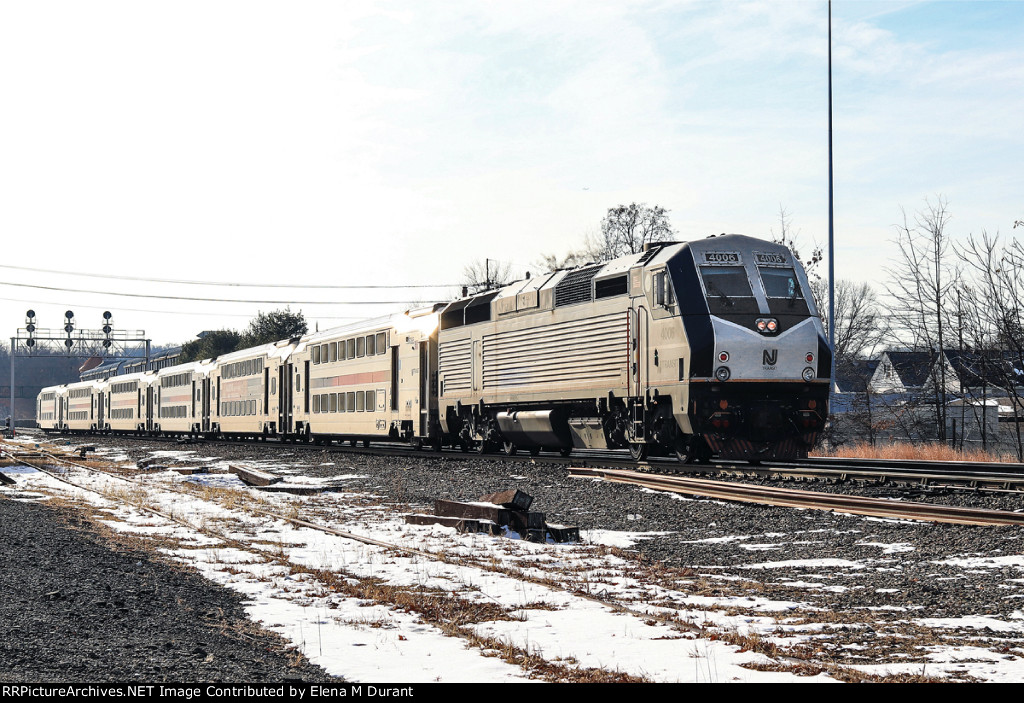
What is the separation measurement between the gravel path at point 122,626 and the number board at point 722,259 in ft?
35.5

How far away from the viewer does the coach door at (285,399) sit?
125 feet

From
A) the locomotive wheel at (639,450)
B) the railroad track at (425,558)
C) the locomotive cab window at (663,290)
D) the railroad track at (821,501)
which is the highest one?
the locomotive cab window at (663,290)

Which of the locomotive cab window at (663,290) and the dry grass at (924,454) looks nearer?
the locomotive cab window at (663,290)

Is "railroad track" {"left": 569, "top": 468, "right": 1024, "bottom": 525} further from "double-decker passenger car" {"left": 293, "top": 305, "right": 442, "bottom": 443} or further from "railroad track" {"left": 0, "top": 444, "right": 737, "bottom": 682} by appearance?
"double-decker passenger car" {"left": 293, "top": 305, "right": 442, "bottom": 443}

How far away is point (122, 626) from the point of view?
671cm

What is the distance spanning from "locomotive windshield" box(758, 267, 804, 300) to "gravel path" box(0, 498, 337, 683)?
11.5m

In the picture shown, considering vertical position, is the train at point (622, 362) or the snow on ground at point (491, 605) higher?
the train at point (622, 362)

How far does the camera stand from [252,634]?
21.7ft

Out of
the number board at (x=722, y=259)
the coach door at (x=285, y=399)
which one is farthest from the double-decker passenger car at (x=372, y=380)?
the number board at (x=722, y=259)

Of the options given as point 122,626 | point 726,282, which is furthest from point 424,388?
point 122,626

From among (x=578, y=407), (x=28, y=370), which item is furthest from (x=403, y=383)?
(x=28, y=370)

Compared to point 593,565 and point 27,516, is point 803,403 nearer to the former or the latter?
point 593,565

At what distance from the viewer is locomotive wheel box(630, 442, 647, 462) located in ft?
61.1

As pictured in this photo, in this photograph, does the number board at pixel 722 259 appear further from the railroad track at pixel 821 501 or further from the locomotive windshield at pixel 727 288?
the railroad track at pixel 821 501
